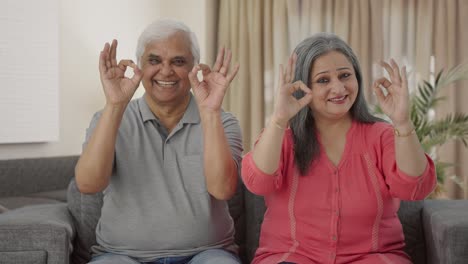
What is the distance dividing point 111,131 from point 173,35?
382 millimetres

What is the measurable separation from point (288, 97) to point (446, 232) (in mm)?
576

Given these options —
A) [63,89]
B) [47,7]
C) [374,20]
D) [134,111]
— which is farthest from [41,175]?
[374,20]

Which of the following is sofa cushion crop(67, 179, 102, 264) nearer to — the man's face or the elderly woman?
the man's face

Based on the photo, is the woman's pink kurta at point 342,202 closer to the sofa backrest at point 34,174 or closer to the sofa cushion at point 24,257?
the sofa cushion at point 24,257

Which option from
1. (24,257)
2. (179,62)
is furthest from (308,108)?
(24,257)

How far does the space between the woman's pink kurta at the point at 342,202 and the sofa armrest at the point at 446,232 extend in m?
0.10

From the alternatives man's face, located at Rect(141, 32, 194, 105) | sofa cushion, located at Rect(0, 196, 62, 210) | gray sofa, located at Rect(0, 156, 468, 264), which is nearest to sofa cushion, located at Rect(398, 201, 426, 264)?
gray sofa, located at Rect(0, 156, 468, 264)

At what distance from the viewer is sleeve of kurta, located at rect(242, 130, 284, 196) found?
5.98 feet

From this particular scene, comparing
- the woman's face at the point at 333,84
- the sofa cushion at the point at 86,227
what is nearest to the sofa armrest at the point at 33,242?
the sofa cushion at the point at 86,227

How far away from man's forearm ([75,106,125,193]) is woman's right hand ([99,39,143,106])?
33 mm

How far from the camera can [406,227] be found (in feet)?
6.93

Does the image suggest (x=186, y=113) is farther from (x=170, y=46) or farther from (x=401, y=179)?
(x=401, y=179)

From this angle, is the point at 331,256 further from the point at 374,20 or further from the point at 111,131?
the point at 374,20

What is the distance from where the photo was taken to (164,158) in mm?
1998
